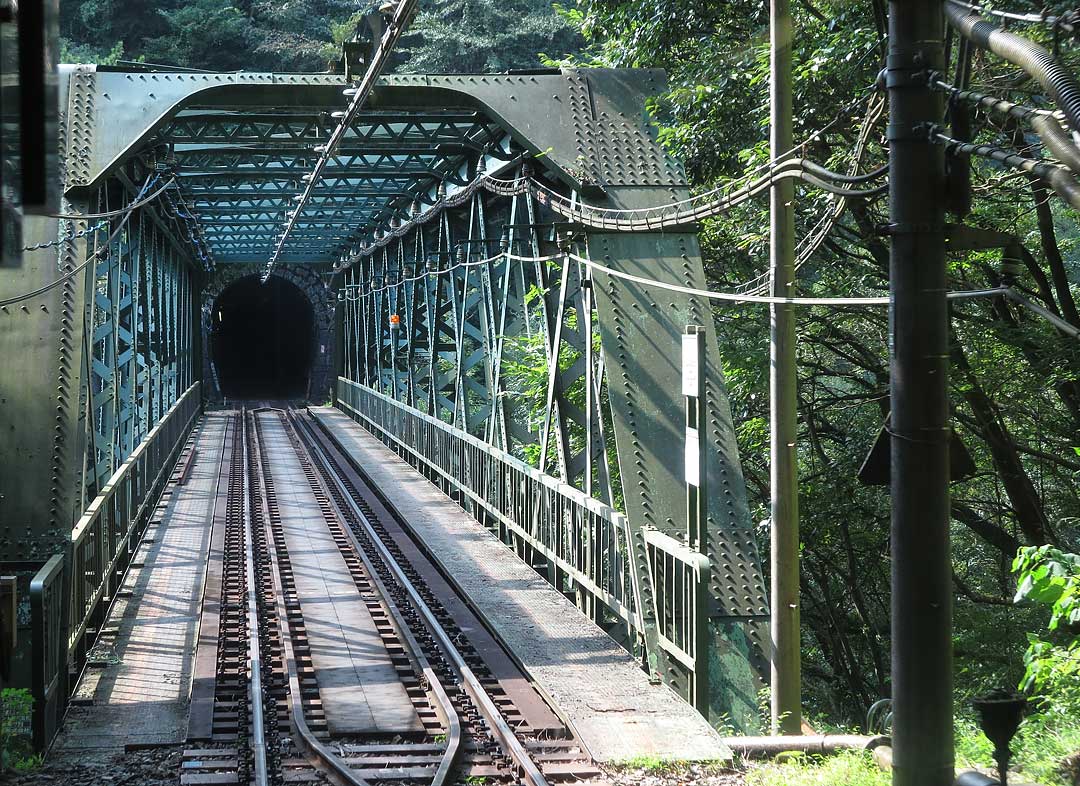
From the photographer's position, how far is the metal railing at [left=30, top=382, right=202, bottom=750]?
6.41 m

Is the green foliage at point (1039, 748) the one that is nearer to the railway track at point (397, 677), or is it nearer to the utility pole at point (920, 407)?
the utility pole at point (920, 407)

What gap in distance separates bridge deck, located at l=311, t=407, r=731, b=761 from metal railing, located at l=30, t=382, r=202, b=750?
284cm

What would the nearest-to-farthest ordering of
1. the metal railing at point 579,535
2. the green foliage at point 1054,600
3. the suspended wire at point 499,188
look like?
the green foliage at point 1054,600
the suspended wire at point 499,188
the metal railing at point 579,535

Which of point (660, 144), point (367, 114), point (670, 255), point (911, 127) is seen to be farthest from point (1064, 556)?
point (367, 114)

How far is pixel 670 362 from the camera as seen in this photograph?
8.85m

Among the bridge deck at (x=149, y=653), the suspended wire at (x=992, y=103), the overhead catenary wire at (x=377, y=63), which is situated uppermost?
the overhead catenary wire at (x=377, y=63)

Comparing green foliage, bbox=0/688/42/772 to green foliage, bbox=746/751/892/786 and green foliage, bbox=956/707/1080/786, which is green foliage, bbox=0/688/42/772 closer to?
Answer: green foliage, bbox=746/751/892/786

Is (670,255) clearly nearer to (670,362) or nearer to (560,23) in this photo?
(670,362)

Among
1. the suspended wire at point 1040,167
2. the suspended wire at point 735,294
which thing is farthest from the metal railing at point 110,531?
the suspended wire at point 1040,167

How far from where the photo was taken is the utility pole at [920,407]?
14.0 ft

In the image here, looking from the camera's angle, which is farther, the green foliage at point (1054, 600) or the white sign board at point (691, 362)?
the white sign board at point (691, 362)

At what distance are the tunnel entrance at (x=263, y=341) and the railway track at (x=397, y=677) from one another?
33898mm

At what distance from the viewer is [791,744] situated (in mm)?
6422

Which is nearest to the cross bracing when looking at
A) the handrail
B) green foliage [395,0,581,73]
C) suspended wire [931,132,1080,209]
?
the handrail
